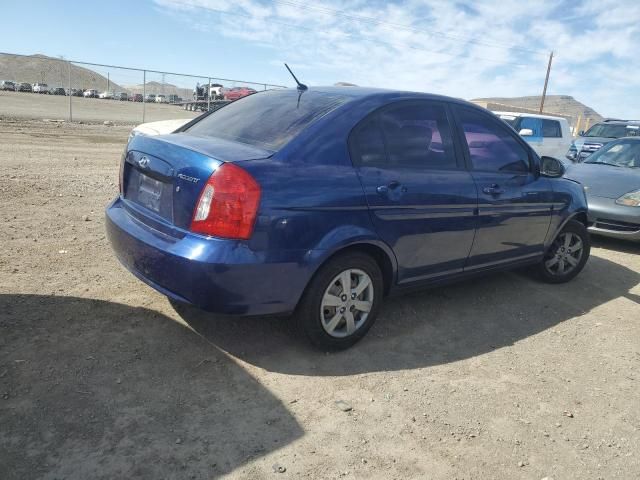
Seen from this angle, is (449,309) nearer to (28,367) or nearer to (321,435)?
(321,435)

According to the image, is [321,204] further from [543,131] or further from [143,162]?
[543,131]

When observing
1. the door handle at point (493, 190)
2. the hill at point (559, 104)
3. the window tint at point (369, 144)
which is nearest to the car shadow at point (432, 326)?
the door handle at point (493, 190)

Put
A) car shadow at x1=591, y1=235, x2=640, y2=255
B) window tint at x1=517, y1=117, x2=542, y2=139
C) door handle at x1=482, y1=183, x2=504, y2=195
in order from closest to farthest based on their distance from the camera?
door handle at x1=482, y1=183, x2=504, y2=195, car shadow at x1=591, y1=235, x2=640, y2=255, window tint at x1=517, y1=117, x2=542, y2=139

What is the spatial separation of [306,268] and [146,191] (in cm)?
116

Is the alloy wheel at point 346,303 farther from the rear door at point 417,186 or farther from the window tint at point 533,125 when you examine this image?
the window tint at point 533,125

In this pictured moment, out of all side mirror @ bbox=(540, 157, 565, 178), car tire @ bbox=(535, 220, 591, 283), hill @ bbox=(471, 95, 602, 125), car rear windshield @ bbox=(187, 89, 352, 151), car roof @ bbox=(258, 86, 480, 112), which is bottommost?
car tire @ bbox=(535, 220, 591, 283)

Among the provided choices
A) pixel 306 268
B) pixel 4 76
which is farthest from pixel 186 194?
pixel 4 76

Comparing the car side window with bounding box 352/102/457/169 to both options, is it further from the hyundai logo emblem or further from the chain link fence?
the chain link fence

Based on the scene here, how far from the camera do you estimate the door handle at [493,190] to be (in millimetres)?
3994

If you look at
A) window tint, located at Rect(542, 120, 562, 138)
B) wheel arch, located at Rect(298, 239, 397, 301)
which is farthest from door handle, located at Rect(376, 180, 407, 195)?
window tint, located at Rect(542, 120, 562, 138)

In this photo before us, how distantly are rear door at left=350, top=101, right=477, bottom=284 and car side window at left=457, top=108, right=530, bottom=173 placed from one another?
200mm

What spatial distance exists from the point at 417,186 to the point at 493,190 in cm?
93

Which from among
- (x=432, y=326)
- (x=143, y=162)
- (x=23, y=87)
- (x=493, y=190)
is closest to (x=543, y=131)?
(x=493, y=190)

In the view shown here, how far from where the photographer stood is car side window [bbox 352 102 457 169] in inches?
131
